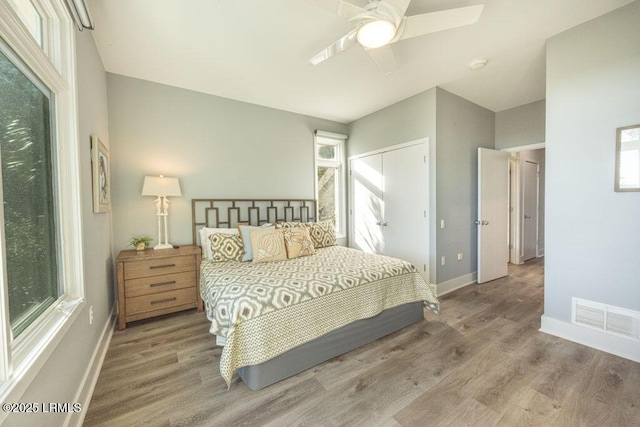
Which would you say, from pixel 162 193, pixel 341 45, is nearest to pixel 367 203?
pixel 341 45

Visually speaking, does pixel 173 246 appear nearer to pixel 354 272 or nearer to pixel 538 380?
pixel 354 272

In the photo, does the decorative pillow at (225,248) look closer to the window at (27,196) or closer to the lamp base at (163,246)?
the lamp base at (163,246)

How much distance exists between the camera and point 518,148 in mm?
3941

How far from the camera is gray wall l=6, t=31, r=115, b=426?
44.8 inches

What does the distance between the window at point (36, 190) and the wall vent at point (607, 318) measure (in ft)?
11.8

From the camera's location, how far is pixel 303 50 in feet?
7.89

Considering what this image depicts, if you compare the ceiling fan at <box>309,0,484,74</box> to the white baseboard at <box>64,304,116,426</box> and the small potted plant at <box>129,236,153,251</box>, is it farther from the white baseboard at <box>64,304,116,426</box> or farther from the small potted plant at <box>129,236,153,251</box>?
the small potted plant at <box>129,236,153,251</box>

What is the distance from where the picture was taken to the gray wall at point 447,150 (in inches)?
129

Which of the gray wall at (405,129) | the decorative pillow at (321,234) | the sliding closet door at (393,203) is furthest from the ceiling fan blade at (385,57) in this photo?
A: the decorative pillow at (321,234)

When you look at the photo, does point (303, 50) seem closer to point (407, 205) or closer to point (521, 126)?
point (407, 205)

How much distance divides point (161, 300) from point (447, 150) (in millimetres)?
3934

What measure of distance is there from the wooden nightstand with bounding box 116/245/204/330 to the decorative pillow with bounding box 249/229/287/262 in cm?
66

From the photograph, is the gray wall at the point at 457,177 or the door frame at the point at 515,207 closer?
the gray wall at the point at 457,177

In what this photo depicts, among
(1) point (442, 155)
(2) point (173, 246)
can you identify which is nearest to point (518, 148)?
(1) point (442, 155)
